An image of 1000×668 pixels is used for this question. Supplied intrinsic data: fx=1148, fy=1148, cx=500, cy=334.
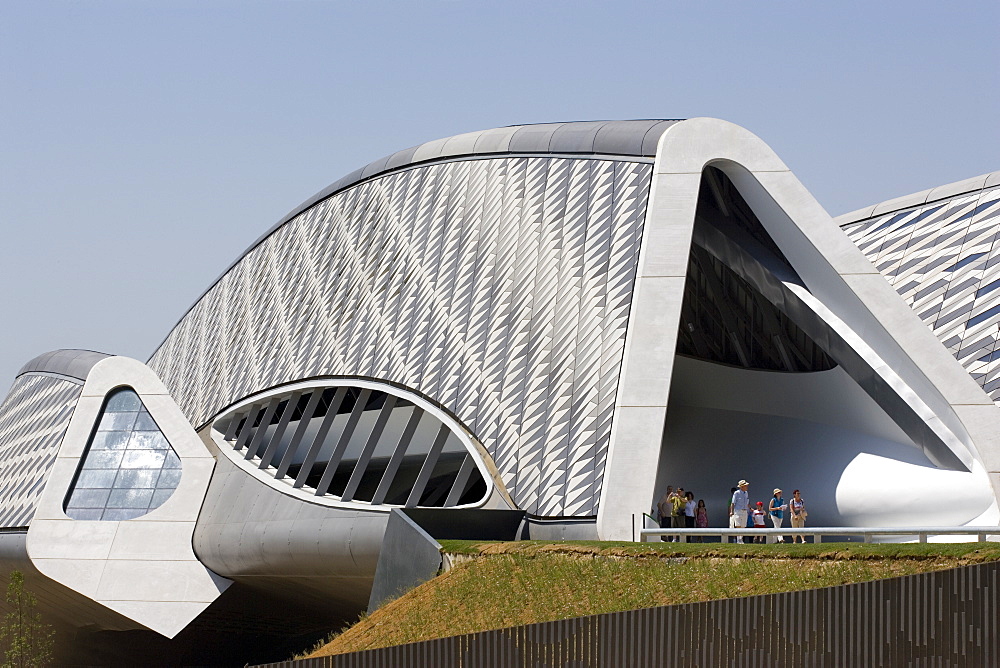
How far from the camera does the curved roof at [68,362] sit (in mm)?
32938

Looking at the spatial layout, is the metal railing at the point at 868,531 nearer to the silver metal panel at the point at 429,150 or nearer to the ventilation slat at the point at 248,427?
the silver metal panel at the point at 429,150

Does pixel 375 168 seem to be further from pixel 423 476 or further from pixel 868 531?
pixel 868 531

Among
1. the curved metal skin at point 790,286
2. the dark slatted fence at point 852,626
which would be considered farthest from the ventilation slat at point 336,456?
the dark slatted fence at point 852,626

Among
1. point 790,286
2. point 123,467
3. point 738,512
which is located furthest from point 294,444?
point 790,286

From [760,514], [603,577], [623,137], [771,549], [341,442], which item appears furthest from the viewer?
[341,442]

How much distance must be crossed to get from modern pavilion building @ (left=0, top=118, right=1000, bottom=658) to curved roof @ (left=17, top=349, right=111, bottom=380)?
0.21 metres

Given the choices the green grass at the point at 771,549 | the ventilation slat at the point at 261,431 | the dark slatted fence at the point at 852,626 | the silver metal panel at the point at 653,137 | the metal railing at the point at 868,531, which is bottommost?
the dark slatted fence at the point at 852,626

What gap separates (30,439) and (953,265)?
2560cm

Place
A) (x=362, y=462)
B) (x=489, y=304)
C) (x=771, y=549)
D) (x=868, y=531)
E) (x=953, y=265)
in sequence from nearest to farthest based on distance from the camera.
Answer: (x=771, y=549) < (x=868, y=531) < (x=362, y=462) < (x=489, y=304) < (x=953, y=265)

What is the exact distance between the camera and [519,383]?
873 inches

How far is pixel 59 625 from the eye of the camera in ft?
99.5

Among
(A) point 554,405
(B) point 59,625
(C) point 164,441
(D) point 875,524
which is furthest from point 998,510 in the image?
(B) point 59,625

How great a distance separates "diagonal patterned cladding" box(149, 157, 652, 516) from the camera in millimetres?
21031

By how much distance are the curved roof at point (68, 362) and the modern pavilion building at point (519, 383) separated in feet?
0.68
